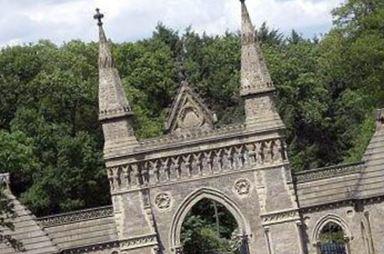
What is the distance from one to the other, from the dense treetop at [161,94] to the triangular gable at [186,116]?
14.5 metres

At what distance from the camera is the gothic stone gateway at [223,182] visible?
124ft

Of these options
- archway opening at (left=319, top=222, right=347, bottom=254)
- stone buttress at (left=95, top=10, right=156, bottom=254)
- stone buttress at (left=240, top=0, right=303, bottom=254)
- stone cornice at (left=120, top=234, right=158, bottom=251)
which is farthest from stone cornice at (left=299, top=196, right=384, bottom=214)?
stone buttress at (left=95, top=10, right=156, bottom=254)

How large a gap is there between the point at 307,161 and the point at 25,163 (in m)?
18.1

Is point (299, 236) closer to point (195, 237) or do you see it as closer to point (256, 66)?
point (256, 66)

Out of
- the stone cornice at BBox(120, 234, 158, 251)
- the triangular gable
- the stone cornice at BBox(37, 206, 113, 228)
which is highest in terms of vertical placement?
the triangular gable

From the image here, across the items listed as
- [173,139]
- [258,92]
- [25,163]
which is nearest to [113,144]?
[173,139]

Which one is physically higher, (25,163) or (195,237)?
(25,163)

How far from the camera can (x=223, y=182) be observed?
3831cm

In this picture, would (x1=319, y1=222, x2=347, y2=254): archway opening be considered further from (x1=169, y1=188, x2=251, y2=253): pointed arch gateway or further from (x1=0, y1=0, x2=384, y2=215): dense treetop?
(x1=169, y1=188, x2=251, y2=253): pointed arch gateway

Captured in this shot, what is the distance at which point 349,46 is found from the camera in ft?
180

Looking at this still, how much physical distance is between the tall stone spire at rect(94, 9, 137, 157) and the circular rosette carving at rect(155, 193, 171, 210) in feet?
6.25

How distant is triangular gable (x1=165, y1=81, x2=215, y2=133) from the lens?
126 ft

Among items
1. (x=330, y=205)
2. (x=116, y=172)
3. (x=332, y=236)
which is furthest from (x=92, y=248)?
(x=332, y=236)

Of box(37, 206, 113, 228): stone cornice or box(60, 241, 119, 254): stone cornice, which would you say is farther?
box(37, 206, 113, 228): stone cornice
